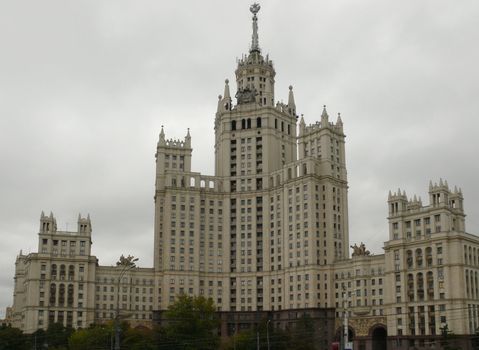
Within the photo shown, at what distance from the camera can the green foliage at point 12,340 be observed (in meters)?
177

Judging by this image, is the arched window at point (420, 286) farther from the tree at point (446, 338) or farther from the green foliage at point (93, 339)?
the green foliage at point (93, 339)

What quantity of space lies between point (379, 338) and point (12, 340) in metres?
96.5

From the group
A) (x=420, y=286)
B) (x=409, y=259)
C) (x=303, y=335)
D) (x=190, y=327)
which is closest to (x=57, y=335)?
(x=190, y=327)

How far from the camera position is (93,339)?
163125mm

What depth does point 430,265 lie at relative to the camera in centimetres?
17075

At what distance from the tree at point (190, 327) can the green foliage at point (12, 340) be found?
39924 mm

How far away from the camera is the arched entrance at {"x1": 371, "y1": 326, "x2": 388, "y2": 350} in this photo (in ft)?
606

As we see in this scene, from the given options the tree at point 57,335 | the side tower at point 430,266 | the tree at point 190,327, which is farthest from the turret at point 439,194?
the tree at point 57,335

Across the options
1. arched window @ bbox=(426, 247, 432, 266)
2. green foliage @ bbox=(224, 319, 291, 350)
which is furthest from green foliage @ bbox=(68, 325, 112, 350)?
arched window @ bbox=(426, 247, 432, 266)

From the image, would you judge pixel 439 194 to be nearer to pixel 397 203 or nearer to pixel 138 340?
pixel 397 203

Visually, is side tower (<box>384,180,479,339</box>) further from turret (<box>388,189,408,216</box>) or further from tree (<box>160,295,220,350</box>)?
tree (<box>160,295,220,350</box>)

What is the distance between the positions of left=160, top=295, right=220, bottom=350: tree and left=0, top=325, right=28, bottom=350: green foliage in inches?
1572

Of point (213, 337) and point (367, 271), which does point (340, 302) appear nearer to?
point (367, 271)

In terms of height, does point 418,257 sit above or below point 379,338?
above
